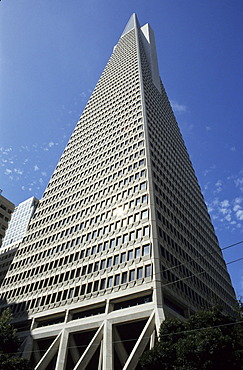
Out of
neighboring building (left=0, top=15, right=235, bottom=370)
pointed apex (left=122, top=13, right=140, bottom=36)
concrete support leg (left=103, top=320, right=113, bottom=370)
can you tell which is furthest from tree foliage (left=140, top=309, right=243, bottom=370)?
pointed apex (left=122, top=13, right=140, bottom=36)

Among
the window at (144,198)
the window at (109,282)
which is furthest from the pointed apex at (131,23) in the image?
the window at (109,282)

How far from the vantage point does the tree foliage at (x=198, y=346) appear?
1969 cm

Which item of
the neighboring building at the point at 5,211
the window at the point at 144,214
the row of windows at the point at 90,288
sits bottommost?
the row of windows at the point at 90,288

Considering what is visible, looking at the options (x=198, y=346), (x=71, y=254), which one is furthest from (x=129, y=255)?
(x=198, y=346)

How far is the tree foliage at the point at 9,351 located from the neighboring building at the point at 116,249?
5.65 m

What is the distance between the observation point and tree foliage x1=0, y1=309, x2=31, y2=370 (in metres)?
26.3

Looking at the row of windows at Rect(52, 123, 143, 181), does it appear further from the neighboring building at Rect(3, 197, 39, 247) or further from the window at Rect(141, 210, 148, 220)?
the neighboring building at Rect(3, 197, 39, 247)

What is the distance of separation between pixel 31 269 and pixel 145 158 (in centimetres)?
2739

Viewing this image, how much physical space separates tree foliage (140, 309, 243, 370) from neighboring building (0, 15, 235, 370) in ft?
15.9

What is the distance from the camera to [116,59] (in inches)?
3848

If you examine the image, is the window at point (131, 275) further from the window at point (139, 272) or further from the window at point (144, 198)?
the window at point (144, 198)

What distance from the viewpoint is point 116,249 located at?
127 feet

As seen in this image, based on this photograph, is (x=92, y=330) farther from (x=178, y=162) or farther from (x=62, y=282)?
(x=178, y=162)

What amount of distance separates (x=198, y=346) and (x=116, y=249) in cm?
2000
